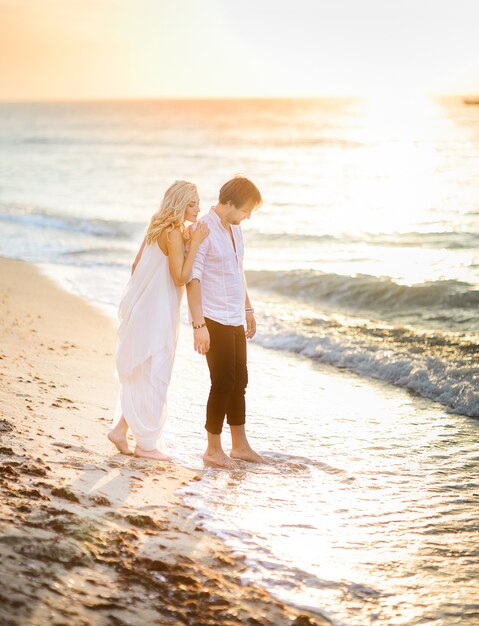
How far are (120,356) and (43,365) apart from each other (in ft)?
6.70

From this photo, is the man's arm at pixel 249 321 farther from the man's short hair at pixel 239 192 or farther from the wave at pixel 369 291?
the wave at pixel 369 291

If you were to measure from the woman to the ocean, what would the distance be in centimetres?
48

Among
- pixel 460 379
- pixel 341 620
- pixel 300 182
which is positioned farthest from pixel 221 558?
pixel 300 182

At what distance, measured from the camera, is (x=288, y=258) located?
1720 centimetres

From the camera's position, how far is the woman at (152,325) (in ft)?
15.8

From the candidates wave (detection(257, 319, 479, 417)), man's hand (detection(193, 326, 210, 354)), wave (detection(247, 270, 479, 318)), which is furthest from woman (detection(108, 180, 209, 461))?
wave (detection(247, 270, 479, 318))

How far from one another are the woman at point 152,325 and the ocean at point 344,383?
48 centimetres

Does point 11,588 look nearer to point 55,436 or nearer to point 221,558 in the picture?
point 221,558

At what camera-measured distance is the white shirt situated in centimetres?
488

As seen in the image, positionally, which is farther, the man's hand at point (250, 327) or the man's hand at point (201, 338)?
the man's hand at point (250, 327)

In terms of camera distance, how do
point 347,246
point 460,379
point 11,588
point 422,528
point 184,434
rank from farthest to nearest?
1. point 347,246
2. point 460,379
3. point 184,434
4. point 422,528
5. point 11,588

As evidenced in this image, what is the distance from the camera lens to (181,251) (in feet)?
15.8

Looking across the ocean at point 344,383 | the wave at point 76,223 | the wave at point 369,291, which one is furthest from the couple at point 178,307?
the wave at point 76,223

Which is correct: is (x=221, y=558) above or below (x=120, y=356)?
below
